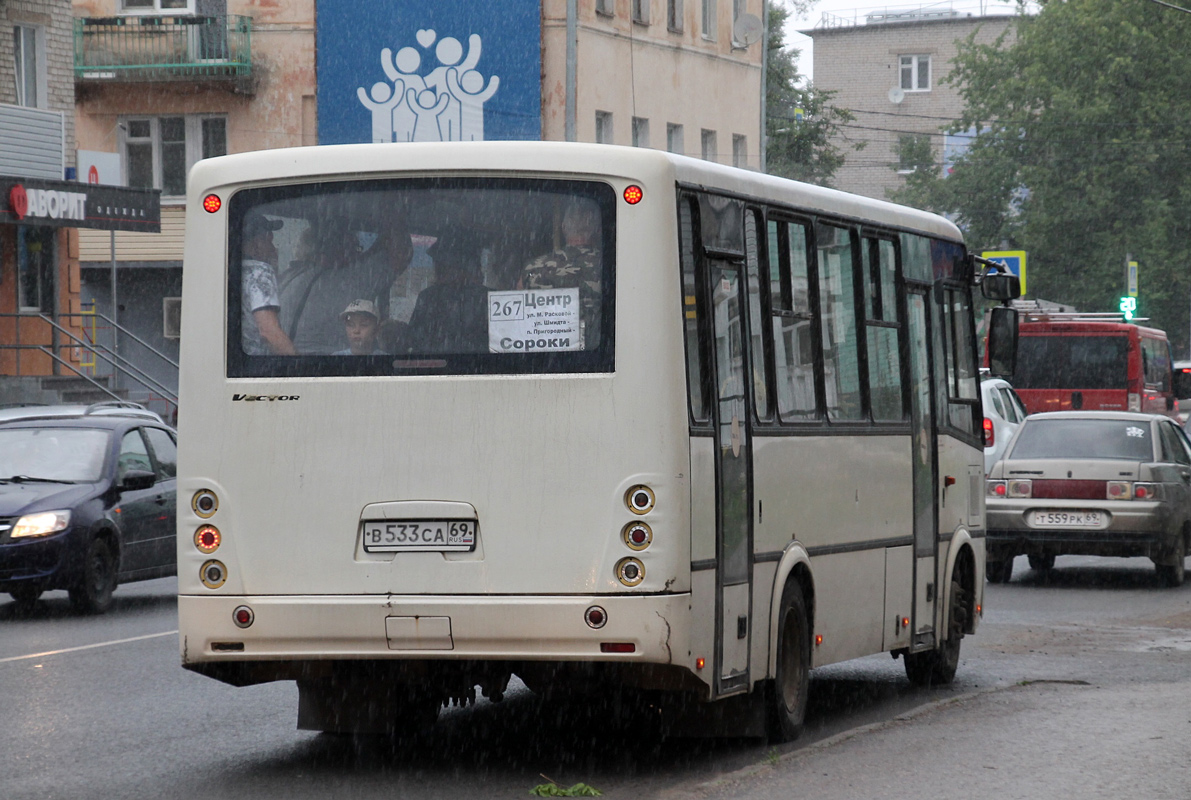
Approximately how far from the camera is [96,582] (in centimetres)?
1575

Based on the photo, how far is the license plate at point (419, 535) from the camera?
8156mm

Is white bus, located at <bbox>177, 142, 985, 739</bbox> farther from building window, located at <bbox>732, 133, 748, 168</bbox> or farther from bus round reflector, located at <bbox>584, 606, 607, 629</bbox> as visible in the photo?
building window, located at <bbox>732, 133, 748, 168</bbox>

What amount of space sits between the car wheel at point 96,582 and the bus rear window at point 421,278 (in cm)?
765

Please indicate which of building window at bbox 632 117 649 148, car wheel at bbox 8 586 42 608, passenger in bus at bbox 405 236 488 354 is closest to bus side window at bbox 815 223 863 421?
passenger in bus at bbox 405 236 488 354

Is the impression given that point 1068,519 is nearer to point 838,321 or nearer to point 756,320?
point 838,321

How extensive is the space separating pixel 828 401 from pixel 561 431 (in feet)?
7.29

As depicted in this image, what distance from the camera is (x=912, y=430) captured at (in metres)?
11.2

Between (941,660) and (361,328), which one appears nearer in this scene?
(361,328)

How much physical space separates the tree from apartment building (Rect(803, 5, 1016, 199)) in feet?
85.1

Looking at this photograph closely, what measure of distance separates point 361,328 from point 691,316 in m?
1.33

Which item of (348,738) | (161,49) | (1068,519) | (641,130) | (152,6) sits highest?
(152,6)

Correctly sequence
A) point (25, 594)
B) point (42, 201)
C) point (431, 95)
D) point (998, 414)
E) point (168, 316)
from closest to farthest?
point (25, 594), point (998, 414), point (42, 201), point (431, 95), point (168, 316)

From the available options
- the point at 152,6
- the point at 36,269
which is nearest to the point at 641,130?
the point at 152,6

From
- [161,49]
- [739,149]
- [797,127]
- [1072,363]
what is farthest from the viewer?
[797,127]
